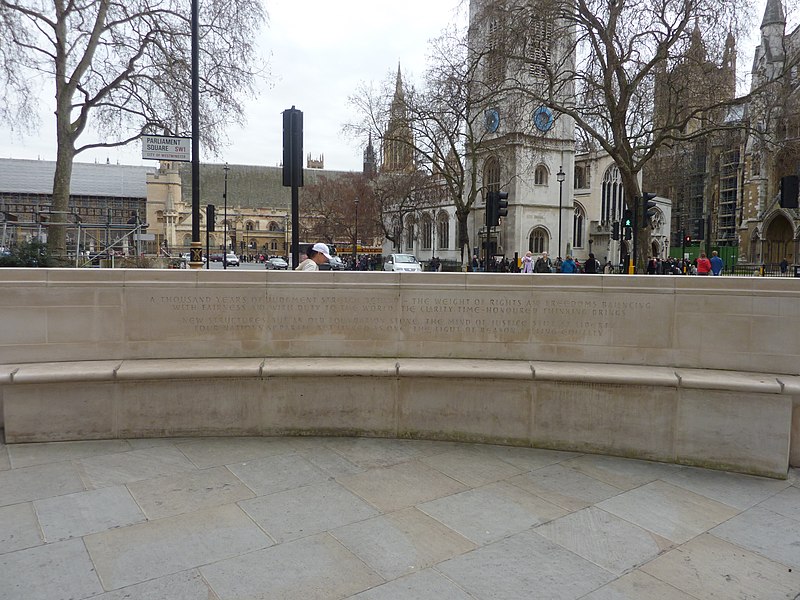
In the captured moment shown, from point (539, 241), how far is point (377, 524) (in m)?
53.6

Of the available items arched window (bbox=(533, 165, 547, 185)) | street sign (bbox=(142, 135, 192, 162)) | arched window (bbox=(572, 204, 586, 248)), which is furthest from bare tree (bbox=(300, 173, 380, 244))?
street sign (bbox=(142, 135, 192, 162))

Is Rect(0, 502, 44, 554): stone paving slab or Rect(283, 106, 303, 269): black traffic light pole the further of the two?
Rect(283, 106, 303, 269): black traffic light pole

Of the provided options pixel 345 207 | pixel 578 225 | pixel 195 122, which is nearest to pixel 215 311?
pixel 195 122

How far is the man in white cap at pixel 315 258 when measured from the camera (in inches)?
279

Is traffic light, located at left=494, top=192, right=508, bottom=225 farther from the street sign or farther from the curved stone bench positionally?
the curved stone bench

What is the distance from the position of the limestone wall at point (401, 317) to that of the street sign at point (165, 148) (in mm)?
5839

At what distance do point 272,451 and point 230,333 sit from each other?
148 centimetres

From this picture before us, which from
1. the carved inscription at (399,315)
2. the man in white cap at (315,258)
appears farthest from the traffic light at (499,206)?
the carved inscription at (399,315)

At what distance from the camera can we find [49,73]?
64.3 feet

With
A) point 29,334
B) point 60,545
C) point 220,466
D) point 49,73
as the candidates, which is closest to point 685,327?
point 220,466

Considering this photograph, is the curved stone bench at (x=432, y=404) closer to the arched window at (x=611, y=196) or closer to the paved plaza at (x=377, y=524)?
the paved plaza at (x=377, y=524)

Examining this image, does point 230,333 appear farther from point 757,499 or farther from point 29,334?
point 757,499

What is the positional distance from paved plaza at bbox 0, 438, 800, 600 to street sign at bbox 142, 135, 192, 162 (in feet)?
23.4

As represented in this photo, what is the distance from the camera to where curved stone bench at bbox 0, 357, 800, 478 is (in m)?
5.49
